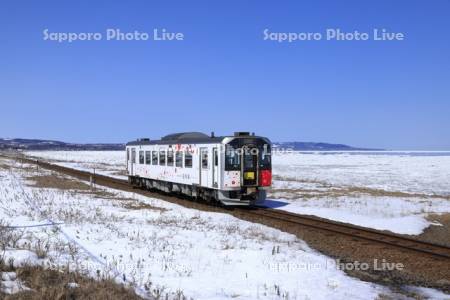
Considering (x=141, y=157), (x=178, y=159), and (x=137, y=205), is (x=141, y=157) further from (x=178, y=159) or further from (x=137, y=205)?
(x=137, y=205)

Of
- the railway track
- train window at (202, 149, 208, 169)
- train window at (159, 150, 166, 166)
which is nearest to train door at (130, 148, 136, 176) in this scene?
train window at (159, 150, 166, 166)

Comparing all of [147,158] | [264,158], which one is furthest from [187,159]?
[147,158]

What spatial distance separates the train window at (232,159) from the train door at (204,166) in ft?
4.50

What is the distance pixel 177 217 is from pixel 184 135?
939 centimetres

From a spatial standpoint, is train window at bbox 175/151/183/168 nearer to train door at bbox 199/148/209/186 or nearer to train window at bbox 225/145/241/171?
train door at bbox 199/148/209/186

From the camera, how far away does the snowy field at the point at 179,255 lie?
8266 millimetres

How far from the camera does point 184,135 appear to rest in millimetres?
25641

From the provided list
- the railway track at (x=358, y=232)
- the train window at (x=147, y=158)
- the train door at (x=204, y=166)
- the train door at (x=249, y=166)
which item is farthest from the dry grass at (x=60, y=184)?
the railway track at (x=358, y=232)

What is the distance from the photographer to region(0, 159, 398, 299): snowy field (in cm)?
827

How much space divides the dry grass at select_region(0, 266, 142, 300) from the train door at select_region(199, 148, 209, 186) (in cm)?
1359

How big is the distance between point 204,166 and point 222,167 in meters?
1.68

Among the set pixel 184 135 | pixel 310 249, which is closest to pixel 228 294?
pixel 310 249

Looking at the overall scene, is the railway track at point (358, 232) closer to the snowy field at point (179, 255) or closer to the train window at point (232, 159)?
the train window at point (232, 159)

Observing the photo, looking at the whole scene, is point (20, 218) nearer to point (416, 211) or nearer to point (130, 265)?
point (130, 265)
